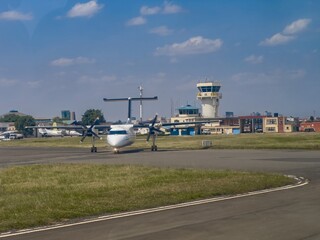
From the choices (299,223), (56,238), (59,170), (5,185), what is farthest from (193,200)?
(59,170)

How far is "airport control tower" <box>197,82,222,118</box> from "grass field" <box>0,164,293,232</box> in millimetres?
120930

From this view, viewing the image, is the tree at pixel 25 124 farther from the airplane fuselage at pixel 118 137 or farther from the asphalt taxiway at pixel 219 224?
the asphalt taxiway at pixel 219 224

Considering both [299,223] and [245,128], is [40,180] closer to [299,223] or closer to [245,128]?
[299,223]

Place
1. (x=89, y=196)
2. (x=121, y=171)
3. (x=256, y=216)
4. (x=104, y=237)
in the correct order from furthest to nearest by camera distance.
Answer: (x=121, y=171) → (x=89, y=196) → (x=256, y=216) → (x=104, y=237)

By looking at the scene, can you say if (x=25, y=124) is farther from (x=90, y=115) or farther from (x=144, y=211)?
(x=144, y=211)

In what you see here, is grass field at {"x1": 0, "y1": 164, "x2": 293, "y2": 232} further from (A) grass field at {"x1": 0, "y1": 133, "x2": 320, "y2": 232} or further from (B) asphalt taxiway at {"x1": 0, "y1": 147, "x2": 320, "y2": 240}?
(B) asphalt taxiway at {"x1": 0, "y1": 147, "x2": 320, "y2": 240}

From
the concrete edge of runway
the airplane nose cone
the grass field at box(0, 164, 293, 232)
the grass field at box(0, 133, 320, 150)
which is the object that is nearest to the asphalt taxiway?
the concrete edge of runway

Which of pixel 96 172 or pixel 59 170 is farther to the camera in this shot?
pixel 59 170

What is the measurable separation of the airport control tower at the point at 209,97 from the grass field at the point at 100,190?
121 m

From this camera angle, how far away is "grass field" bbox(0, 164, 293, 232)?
48.2 ft

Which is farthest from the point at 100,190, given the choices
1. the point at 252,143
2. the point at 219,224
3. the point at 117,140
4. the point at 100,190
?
the point at 252,143

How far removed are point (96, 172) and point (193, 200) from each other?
12044 millimetres

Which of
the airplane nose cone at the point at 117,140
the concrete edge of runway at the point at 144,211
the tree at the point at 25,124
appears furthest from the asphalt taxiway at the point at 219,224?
the tree at the point at 25,124

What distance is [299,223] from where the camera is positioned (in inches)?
456
